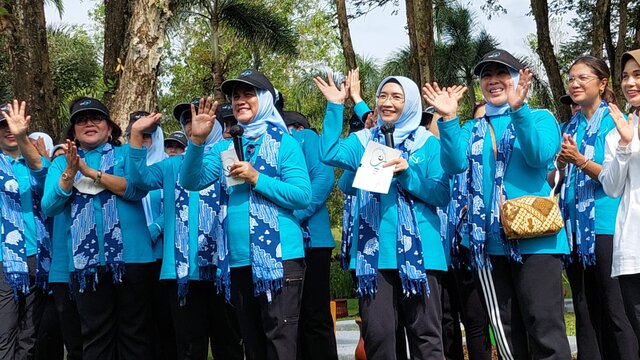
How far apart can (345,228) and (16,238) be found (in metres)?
2.64

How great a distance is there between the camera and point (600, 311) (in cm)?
589

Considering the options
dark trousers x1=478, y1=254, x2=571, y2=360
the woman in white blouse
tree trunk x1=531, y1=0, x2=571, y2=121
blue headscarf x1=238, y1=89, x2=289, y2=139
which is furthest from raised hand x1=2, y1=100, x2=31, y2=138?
tree trunk x1=531, y1=0, x2=571, y2=121

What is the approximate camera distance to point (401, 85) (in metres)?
5.71

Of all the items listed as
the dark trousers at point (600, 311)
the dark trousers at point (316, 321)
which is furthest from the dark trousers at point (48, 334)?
the dark trousers at point (600, 311)

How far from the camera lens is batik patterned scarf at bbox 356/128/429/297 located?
5.35m

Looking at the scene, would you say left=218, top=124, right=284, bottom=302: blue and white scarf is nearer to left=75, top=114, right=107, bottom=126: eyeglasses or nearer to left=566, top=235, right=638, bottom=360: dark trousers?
left=75, top=114, right=107, bottom=126: eyeglasses

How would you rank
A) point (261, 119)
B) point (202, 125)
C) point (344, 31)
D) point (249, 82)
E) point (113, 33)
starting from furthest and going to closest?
point (344, 31) < point (113, 33) < point (261, 119) < point (249, 82) < point (202, 125)

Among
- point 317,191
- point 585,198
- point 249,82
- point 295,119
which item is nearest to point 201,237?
point 317,191

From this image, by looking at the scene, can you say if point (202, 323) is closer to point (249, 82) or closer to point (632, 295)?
point (249, 82)

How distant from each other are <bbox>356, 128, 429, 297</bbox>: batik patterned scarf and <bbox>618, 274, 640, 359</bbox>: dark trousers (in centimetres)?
113

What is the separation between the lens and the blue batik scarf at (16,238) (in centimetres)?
700

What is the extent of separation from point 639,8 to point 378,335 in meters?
17.2

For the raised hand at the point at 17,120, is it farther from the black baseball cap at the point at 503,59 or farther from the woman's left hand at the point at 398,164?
the black baseball cap at the point at 503,59

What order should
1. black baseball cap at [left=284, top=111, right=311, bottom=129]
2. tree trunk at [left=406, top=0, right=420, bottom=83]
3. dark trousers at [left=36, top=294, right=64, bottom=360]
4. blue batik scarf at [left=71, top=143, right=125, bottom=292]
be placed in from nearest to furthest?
blue batik scarf at [left=71, top=143, right=125, bottom=292]
dark trousers at [left=36, top=294, right=64, bottom=360]
black baseball cap at [left=284, top=111, right=311, bottom=129]
tree trunk at [left=406, top=0, right=420, bottom=83]
